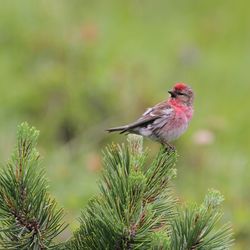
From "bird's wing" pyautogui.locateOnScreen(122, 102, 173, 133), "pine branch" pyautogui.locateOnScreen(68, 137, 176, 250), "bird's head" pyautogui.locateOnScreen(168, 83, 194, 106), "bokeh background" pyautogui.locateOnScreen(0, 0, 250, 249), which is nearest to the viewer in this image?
"pine branch" pyautogui.locateOnScreen(68, 137, 176, 250)

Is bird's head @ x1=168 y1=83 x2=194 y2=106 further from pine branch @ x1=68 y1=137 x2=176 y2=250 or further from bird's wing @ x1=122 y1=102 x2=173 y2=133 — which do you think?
pine branch @ x1=68 y1=137 x2=176 y2=250

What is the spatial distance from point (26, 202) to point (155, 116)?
1.72m

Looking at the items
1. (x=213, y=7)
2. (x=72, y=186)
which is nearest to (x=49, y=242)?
(x=72, y=186)

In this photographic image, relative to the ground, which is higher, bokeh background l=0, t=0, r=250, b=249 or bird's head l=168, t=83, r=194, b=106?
bokeh background l=0, t=0, r=250, b=249

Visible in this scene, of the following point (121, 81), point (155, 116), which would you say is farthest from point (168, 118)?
Result: point (121, 81)

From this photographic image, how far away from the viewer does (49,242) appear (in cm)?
281

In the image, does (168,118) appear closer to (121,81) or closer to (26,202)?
(26,202)

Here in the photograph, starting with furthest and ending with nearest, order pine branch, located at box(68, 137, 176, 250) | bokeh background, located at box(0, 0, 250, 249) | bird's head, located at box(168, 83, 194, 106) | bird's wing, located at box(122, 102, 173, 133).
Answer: bokeh background, located at box(0, 0, 250, 249), bird's head, located at box(168, 83, 194, 106), bird's wing, located at box(122, 102, 173, 133), pine branch, located at box(68, 137, 176, 250)

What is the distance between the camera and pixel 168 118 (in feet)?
14.5

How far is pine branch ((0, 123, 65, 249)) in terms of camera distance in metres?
2.69

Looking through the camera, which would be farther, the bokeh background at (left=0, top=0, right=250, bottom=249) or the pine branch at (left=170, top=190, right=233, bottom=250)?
the bokeh background at (left=0, top=0, right=250, bottom=249)

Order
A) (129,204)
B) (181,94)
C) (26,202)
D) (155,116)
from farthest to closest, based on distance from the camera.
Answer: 1. (181,94)
2. (155,116)
3. (26,202)
4. (129,204)

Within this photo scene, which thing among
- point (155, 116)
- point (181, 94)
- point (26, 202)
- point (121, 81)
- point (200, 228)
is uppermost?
point (121, 81)

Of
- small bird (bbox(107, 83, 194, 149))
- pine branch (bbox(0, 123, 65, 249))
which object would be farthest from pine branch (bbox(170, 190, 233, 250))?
small bird (bbox(107, 83, 194, 149))
